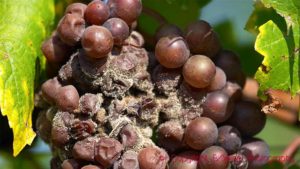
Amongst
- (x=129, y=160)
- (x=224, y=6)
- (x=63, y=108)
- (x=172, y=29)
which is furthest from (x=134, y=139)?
(x=224, y=6)

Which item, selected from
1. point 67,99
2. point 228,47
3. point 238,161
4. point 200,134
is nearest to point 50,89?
point 67,99

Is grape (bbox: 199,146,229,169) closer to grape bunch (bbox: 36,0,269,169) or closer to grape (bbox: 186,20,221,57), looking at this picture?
grape bunch (bbox: 36,0,269,169)

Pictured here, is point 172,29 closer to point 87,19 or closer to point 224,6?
point 87,19

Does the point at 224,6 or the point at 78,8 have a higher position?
the point at 78,8

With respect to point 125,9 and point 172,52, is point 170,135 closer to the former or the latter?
point 172,52

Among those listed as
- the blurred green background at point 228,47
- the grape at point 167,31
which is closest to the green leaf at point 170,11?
the blurred green background at point 228,47

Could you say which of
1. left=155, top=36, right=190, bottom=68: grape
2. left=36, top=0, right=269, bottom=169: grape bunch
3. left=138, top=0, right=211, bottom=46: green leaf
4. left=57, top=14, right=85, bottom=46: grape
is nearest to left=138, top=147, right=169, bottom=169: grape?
left=36, top=0, right=269, bottom=169: grape bunch
